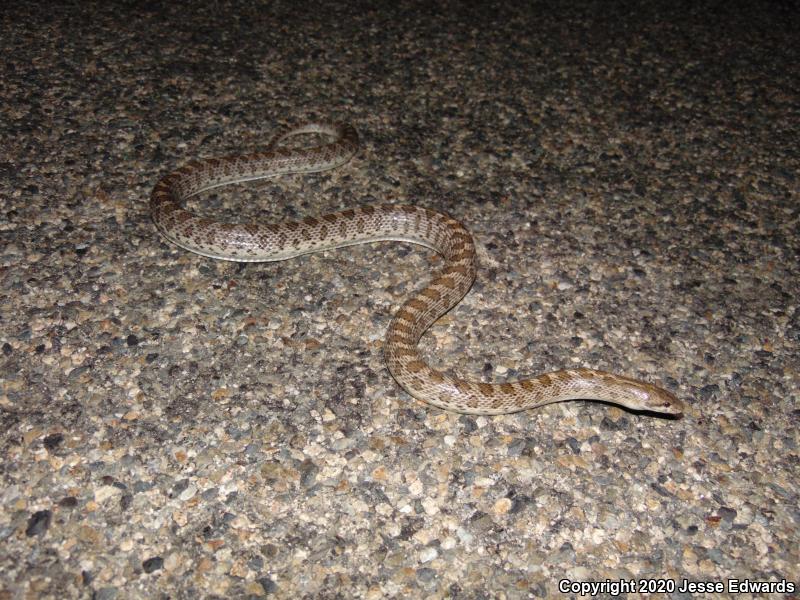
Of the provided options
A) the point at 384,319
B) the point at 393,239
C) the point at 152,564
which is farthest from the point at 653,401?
the point at 152,564

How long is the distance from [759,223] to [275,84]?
5.37 metres

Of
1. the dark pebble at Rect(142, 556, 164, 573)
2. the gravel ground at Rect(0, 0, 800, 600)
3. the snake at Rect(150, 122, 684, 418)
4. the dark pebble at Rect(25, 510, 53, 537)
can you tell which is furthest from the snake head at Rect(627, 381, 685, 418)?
the dark pebble at Rect(25, 510, 53, 537)

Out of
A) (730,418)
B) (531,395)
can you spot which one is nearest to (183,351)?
(531,395)

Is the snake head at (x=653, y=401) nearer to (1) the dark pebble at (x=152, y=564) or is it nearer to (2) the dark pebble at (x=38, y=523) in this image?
(1) the dark pebble at (x=152, y=564)

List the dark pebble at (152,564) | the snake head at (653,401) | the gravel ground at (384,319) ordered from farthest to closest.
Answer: the snake head at (653,401), the gravel ground at (384,319), the dark pebble at (152,564)

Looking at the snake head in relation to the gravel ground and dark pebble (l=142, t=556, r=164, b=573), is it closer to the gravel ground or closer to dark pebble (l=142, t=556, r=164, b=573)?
the gravel ground

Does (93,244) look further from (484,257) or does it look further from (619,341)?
(619,341)

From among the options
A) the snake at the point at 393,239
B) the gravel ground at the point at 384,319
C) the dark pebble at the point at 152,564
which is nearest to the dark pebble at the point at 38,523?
the gravel ground at the point at 384,319

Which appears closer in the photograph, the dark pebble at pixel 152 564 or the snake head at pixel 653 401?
the dark pebble at pixel 152 564

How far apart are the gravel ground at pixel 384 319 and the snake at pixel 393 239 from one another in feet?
0.44

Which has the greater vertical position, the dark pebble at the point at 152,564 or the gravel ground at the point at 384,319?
the gravel ground at the point at 384,319

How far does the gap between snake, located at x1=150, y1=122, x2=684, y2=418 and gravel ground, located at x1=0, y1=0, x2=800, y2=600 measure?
134 mm

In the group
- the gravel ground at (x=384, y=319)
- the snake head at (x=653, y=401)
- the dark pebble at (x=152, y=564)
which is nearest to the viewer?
the dark pebble at (x=152, y=564)

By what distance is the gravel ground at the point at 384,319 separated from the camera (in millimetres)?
3826
